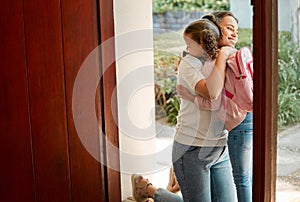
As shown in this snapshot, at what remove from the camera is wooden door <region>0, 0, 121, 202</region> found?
1.70 m

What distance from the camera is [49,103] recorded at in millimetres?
1765

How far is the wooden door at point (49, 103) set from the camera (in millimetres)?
1703

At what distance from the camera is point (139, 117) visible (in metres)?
2.10

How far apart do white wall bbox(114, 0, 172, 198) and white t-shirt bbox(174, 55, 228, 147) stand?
10.0 inches

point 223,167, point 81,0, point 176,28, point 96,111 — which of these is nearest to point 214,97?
point 223,167

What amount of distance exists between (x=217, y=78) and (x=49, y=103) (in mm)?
679

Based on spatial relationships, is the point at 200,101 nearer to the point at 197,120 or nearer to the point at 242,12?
the point at 197,120

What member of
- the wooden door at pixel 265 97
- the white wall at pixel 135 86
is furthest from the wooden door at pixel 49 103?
the wooden door at pixel 265 97

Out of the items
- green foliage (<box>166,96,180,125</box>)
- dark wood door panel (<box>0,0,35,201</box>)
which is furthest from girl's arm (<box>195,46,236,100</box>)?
green foliage (<box>166,96,180,125</box>)

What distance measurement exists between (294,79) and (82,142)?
35.2 inches

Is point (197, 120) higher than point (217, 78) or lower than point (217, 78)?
lower

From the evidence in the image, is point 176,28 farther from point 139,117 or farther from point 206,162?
point 206,162

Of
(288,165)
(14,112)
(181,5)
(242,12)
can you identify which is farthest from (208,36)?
(181,5)

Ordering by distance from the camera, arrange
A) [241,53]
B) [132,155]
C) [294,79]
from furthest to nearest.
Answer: [132,155] < [241,53] < [294,79]
